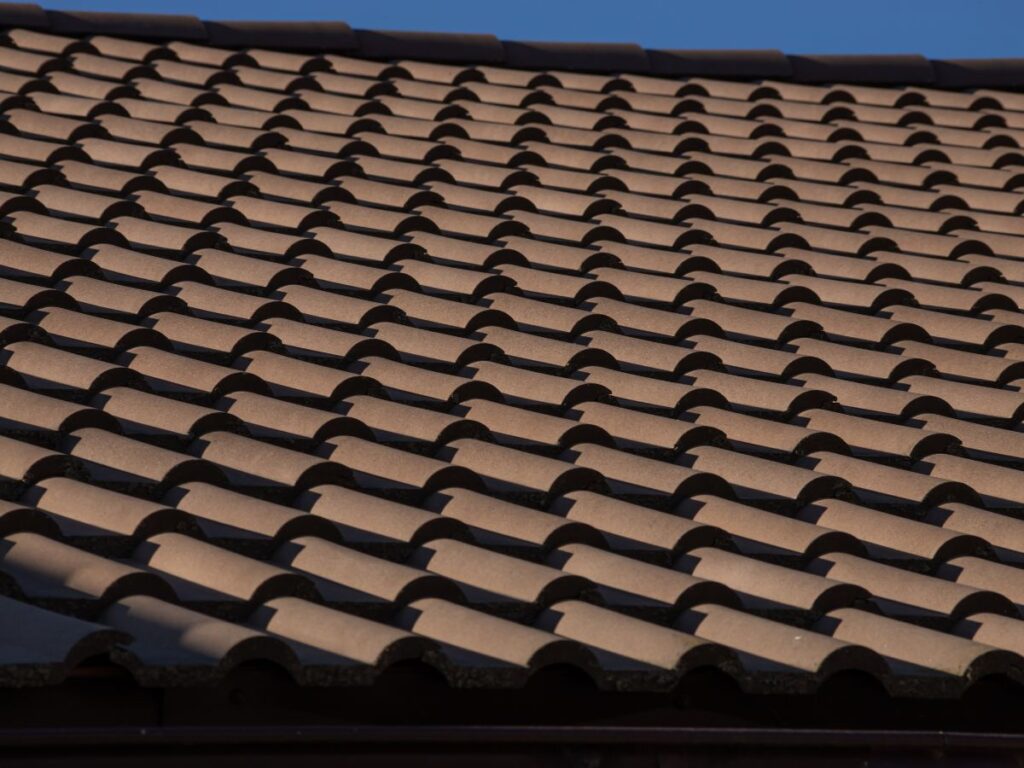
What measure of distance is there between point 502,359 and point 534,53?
3.21 m

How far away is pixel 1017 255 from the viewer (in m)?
6.09

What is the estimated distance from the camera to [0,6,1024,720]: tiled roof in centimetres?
342

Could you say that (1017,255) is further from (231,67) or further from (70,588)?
(70,588)

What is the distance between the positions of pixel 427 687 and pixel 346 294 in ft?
7.44

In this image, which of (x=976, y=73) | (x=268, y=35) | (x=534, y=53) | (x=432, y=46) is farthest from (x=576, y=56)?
(x=976, y=73)

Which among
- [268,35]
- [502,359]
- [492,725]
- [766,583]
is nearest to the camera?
[492,725]

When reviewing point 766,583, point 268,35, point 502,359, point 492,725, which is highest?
point 268,35

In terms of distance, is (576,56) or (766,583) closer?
(766,583)

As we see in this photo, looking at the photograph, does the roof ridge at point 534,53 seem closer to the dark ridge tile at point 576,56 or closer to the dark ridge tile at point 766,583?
the dark ridge tile at point 576,56

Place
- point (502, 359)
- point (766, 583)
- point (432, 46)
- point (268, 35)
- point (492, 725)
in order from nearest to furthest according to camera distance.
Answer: point (492, 725)
point (766, 583)
point (502, 359)
point (268, 35)
point (432, 46)

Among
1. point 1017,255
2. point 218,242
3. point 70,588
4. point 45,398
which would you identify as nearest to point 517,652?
point 70,588

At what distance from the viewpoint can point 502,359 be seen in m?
4.92

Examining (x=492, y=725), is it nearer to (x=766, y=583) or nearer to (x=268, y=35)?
(x=766, y=583)

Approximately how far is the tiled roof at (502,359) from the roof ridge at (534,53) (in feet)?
0.06
